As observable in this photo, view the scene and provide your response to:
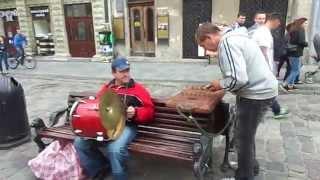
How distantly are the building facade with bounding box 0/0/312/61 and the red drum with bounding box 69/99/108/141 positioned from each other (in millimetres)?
9401

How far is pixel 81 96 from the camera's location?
156 inches

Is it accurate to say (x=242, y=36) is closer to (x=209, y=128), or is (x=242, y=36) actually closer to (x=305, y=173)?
(x=209, y=128)

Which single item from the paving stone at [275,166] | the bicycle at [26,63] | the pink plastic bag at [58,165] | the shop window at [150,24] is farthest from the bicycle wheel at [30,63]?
the paving stone at [275,166]

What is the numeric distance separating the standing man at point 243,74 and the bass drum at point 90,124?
3.74 feet

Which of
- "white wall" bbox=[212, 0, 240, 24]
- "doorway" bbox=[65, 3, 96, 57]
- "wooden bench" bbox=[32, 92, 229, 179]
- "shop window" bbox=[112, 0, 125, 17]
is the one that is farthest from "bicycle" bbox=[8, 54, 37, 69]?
"wooden bench" bbox=[32, 92, 229, 179]

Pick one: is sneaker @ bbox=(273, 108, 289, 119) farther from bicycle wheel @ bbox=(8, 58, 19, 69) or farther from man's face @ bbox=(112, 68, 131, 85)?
bicycle wheel @ bbox=(8, 58, 19, 69)

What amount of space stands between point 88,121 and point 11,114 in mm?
1883

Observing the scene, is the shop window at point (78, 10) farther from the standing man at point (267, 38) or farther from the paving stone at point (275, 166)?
the paving stone at point (275, 166)

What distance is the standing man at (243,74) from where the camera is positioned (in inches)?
94.3

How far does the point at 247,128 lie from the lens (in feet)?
8.93

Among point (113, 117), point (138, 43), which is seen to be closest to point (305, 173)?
point (113, 117)

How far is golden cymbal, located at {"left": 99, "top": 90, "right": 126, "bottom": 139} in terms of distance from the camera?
294 cm

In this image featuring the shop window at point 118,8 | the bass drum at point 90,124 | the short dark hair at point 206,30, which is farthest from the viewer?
the shop window at point 118,8

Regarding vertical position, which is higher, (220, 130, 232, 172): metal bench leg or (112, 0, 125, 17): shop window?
(112, 0, 125, 17): shop window
